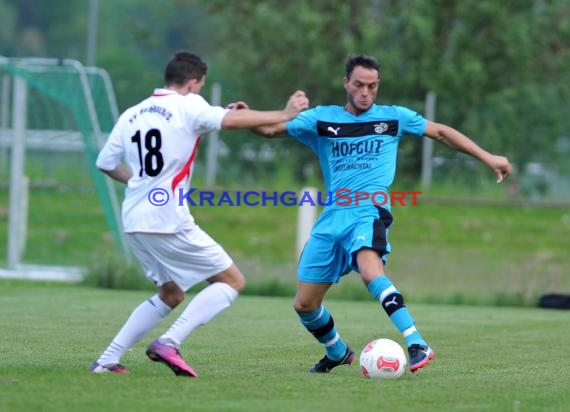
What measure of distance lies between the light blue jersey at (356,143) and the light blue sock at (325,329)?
773 mm

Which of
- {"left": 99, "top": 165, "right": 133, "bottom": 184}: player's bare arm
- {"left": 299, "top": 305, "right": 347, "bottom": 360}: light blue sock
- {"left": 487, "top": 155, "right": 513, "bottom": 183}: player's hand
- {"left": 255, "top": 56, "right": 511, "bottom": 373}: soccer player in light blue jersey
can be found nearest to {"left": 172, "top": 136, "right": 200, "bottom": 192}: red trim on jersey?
{"left": 99, "top": 165, "right": 133, "bottom": 184}: player's bare arm

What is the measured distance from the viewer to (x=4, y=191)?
83.9 ft

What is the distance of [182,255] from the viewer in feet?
26.5

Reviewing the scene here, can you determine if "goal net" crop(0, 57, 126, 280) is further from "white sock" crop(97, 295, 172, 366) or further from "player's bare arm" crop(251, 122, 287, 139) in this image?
"white sock" crop(97, 295, 172, 366)

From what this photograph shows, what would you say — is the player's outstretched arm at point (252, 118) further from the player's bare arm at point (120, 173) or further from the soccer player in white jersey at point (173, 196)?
the player's bare arm at point (120, 173)

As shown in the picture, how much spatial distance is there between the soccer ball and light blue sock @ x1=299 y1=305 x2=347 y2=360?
54cm

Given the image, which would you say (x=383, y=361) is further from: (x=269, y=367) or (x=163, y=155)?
(x=163, y=155)

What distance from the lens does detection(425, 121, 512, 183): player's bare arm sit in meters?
8.98

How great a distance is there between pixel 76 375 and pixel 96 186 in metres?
12.6

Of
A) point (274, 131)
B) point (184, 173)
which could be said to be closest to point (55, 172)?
point (274, 131)

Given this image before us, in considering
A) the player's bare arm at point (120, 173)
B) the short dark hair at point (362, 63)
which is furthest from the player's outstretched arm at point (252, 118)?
the short dark hair at point (362, 63)

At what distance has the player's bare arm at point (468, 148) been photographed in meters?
8.98

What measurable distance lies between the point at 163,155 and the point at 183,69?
0.59 m

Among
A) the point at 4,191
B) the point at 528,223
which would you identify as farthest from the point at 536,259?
the point at 4,191
